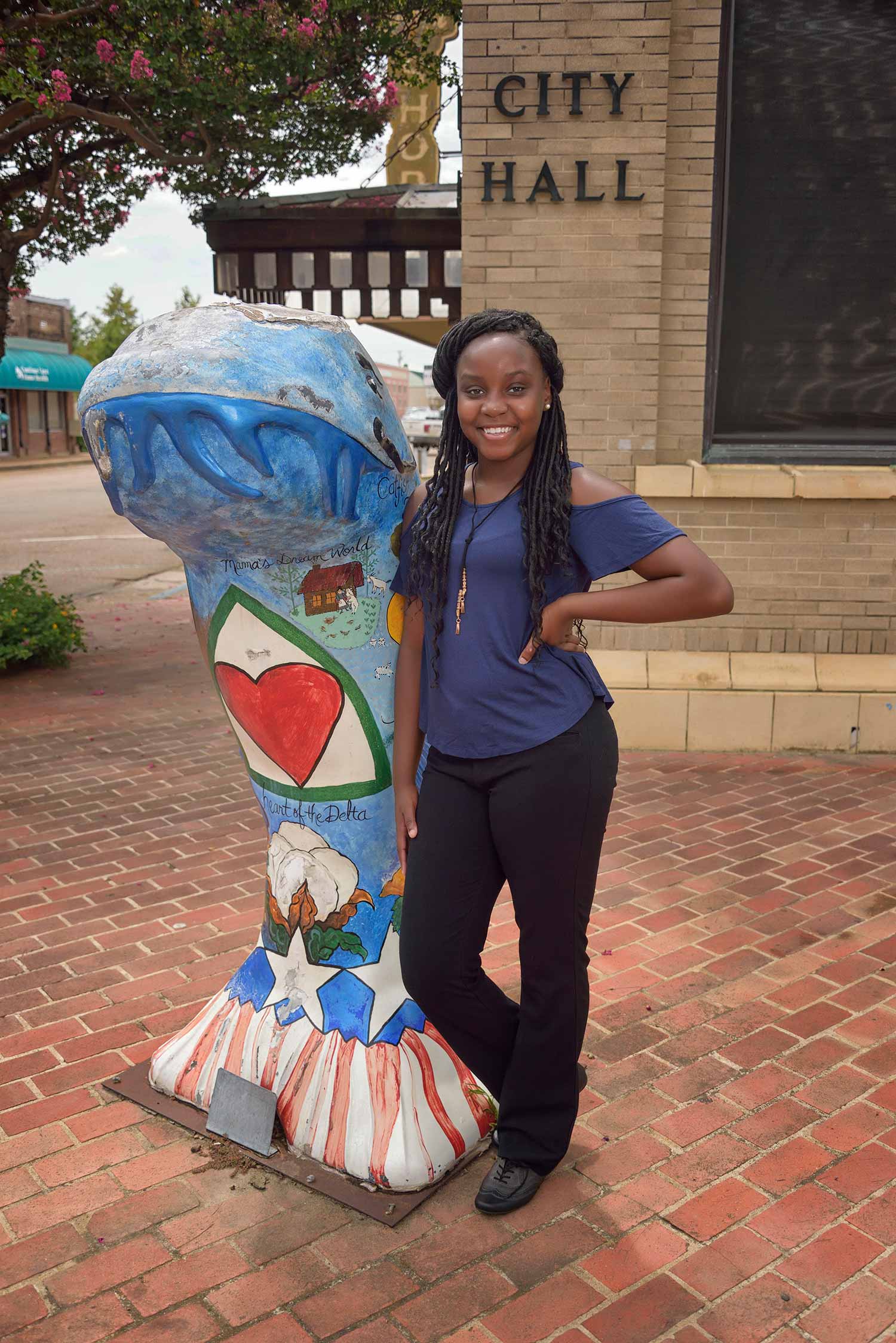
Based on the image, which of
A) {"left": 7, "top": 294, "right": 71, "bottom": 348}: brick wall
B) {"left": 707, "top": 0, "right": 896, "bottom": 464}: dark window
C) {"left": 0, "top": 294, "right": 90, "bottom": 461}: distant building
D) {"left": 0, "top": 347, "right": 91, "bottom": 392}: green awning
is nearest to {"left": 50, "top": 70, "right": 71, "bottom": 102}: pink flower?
{"left": 707, "top": 0, "right": 896, "bottom": 464}: dark window

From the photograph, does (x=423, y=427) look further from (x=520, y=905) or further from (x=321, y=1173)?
(x=520, y=905)

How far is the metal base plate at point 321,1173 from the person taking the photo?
256 cm

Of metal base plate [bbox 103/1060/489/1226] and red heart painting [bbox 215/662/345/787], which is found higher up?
red heart painting [bbox 215/662/345/787]

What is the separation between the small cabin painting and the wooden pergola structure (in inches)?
206

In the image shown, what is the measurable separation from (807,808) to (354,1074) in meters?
3.28

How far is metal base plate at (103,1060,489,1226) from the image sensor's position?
2.56 m

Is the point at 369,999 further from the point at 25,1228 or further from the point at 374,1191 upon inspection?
the point at 25,1228

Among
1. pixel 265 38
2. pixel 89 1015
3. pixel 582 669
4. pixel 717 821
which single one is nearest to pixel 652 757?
pixel 717 821

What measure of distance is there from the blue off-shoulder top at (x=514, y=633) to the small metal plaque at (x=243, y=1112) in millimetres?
1077

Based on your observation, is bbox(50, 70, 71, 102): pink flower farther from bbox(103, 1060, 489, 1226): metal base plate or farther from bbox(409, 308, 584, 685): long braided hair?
bbox(103, 1060, 489, 1226): metal base plate

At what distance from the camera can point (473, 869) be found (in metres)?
2.37

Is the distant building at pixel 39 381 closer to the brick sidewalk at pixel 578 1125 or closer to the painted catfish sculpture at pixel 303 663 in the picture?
the brick sidewalk at pixel 578 1125

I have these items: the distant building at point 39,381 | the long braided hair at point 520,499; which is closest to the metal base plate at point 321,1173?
the long braided hair at point 520,499

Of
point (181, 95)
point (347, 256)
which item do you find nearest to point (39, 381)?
point (181, 95)
